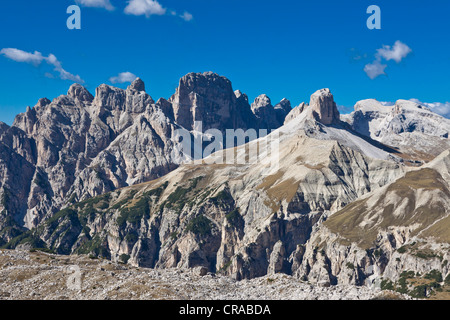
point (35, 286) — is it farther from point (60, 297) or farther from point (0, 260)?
point (0, 260)
